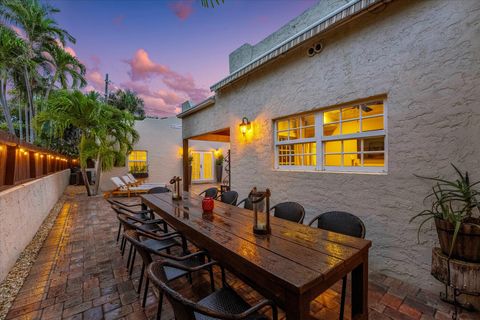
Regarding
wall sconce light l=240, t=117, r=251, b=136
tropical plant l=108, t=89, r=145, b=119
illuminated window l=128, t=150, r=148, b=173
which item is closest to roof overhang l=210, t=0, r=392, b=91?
Answer: wall sconce light l=240, t=117, r=251, b=136

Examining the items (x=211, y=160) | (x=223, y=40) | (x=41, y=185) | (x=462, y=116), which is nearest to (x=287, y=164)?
(x=462, y=116)

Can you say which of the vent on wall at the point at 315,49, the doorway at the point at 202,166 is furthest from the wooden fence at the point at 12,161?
the doorway at the point at 202,166

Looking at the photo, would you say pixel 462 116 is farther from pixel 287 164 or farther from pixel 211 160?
pixel 211 160

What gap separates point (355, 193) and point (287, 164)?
1.45m

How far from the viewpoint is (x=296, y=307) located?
1.13 meters

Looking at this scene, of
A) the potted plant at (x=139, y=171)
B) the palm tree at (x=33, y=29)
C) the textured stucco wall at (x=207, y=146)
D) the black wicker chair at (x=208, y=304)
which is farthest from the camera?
the textured stucco wall at (x=207, y=146)

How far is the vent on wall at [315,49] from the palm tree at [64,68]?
45.3 feet

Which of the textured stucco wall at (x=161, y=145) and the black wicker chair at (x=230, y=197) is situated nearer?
the black wicker chair at (x=230, y=197)

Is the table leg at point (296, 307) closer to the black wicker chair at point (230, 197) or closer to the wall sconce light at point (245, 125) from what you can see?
the black wicker chair at point (230, 197)

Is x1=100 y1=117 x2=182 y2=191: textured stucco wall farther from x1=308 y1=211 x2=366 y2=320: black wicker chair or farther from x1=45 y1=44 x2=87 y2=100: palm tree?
x1=308 y1=211 x2=366 y2=320: black wicker chair

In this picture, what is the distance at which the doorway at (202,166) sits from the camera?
42.9 ft

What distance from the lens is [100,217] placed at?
18.0 feet

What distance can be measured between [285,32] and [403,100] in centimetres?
271

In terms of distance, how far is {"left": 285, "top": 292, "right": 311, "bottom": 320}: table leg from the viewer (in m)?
1.13
